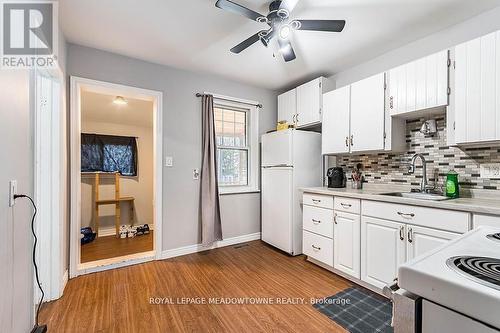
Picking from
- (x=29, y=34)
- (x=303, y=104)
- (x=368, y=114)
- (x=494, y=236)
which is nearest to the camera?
(x=494, y=236)

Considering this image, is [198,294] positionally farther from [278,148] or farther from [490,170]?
[490,170]

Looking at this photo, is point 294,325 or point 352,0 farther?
point 352,0

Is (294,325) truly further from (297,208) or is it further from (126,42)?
(126,42)

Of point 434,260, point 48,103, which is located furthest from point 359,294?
point 48,103

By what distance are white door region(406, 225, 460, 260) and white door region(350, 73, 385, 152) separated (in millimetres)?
881

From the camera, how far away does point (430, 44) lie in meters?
2.32

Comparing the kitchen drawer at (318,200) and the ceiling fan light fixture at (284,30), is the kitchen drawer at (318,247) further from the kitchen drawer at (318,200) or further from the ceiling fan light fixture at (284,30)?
the ceiling fan light fixture at (284,30)

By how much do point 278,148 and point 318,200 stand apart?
0.92 m

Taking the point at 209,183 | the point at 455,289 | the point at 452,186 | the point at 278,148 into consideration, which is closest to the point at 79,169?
the point at 209,183

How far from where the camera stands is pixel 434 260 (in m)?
0.65

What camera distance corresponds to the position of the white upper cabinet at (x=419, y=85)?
1959mm

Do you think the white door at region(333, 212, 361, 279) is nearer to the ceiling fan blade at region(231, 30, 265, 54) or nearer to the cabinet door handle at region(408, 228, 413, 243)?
the cabinet door handle at region(408, 228, 413, 243)

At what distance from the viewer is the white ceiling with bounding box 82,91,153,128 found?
3.47m

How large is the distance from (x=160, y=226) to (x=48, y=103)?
170 cm
